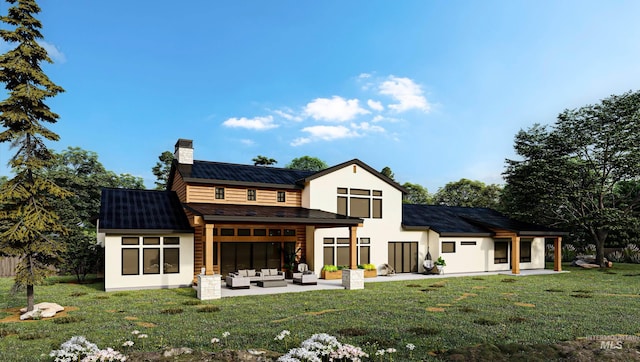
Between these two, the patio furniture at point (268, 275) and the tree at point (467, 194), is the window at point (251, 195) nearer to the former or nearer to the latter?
the patio furniture at point (268, 275)

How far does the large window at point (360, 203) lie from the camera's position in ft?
70.3

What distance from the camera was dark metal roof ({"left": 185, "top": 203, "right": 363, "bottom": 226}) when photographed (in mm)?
15484

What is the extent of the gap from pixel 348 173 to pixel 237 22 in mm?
10150

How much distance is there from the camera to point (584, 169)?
27.4 metres

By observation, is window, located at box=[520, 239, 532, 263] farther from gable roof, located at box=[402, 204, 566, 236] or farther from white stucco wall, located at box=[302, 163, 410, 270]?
white stucco wall, located at box=[302, 163, 410, 270]

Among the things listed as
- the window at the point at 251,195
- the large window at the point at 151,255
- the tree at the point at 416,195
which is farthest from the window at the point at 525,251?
the tree at the point at 416,195

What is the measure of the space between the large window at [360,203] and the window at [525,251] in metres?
10.3

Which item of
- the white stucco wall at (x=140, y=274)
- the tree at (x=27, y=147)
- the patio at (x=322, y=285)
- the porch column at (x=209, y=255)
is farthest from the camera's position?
the white stucco wall at (x=140, y=274)

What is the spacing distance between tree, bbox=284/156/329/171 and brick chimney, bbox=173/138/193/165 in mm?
32915

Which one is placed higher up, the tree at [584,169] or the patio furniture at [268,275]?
the tree at [584,169]

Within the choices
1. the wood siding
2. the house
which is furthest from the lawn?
the wood siding

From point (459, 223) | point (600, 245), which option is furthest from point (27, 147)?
point (600, 245)

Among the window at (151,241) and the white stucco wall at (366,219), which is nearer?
the window at (151,241)

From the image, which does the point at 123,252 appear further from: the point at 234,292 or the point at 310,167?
the point at 310,167
